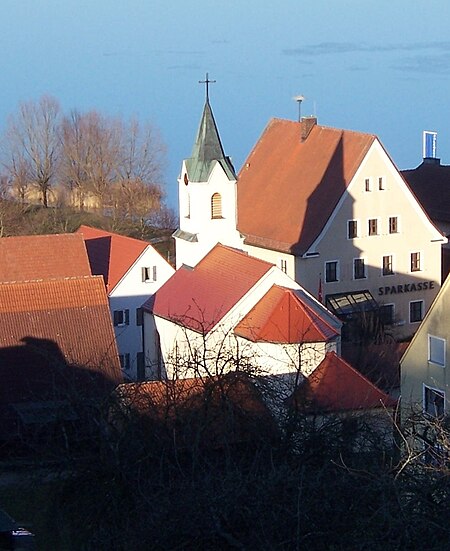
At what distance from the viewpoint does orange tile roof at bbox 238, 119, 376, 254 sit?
1559 inches

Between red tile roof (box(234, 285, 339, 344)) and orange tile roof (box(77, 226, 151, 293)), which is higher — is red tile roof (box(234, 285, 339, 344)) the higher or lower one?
the lower one

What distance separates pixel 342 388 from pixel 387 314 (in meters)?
→ 16.2

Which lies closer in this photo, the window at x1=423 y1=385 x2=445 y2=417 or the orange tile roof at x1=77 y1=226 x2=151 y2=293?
the window at x1=423 y1=385 x2=445 y2=417

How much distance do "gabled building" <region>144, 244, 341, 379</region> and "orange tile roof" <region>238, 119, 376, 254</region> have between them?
736 cm

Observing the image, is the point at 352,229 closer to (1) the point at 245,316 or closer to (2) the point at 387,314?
(2) the point at 387,314

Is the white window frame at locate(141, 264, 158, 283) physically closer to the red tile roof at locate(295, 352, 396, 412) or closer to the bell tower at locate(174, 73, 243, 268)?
the bell tower at locate(174, 73, 243, 268)

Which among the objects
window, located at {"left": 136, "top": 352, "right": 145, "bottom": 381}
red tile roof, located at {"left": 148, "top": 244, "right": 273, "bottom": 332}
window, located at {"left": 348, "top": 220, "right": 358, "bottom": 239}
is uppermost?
window, located at {"left": 348, "top": 220, "right": 358, "bottom": 239}

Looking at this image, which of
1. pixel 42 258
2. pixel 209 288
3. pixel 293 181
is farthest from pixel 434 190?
pixel 209 288

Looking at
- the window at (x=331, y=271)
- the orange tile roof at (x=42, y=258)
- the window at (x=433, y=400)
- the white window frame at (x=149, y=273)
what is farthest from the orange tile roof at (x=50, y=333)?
the window at (x=331, y=271)

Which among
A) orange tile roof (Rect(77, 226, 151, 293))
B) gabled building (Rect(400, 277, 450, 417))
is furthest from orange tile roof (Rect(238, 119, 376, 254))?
gabled building (Rect(400, 277, 450, 417))

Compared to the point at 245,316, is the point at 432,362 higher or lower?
lower

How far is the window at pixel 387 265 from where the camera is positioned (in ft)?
134

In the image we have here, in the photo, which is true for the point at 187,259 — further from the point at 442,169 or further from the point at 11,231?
the point at 11,231

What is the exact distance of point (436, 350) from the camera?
928 inches
